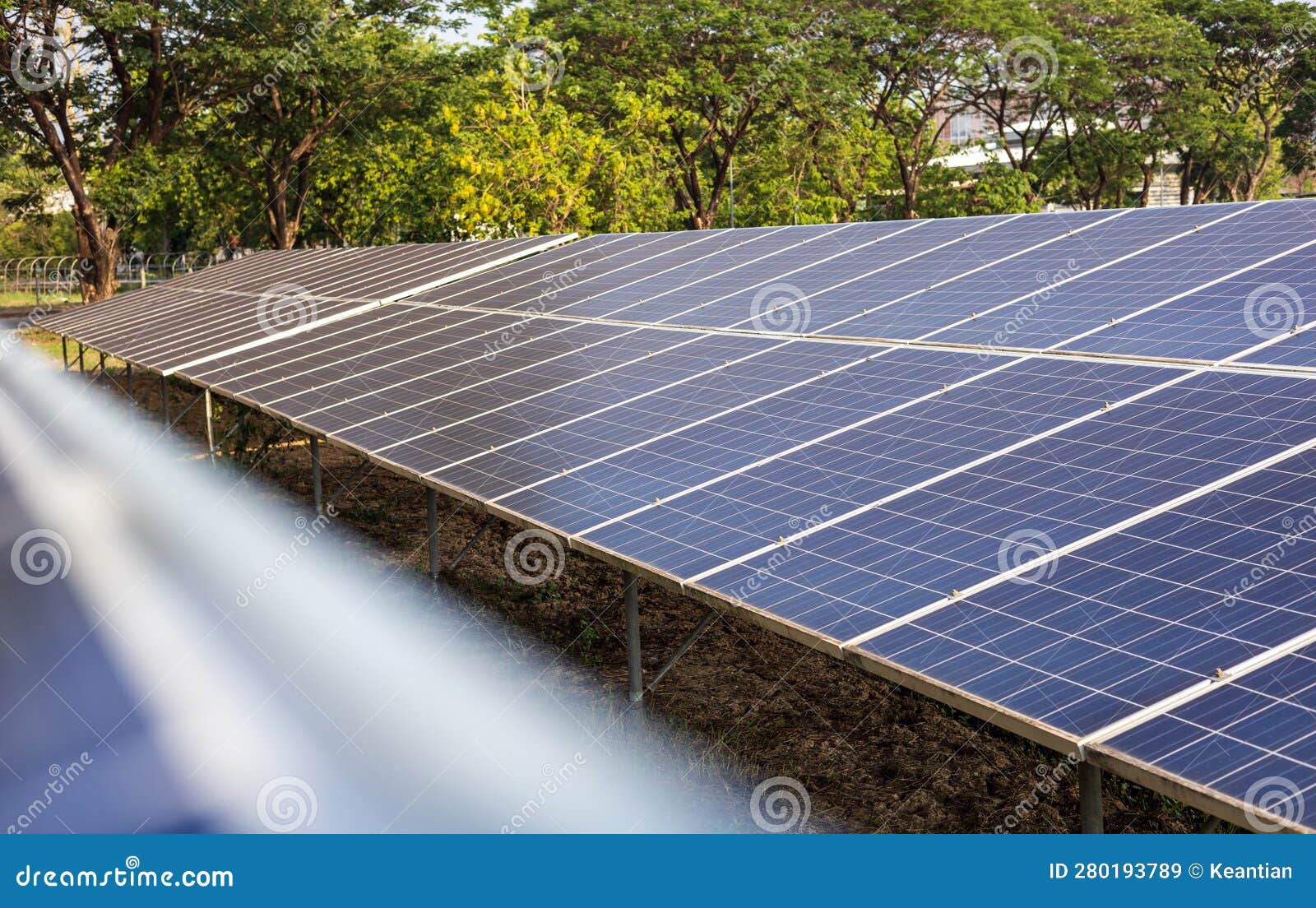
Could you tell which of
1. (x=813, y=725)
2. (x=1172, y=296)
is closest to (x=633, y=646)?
(x=813, y=725)

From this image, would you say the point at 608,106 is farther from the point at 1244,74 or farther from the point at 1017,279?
the point at 1017,279

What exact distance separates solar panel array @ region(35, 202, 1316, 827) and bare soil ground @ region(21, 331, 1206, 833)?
8.90 feet

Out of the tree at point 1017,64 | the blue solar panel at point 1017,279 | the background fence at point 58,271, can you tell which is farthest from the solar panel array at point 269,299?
the tree at point 1017,64

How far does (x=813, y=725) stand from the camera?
1187cm

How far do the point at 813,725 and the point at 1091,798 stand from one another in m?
5.44

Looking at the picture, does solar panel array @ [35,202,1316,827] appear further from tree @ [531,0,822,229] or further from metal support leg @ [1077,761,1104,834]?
tree @ [531,0,822,229]

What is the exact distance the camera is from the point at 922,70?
5784 centimetres

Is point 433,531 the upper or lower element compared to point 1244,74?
lower

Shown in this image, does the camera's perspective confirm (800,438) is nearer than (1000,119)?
Yes

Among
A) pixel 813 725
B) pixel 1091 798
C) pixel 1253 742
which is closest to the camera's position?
pixel 1253 742

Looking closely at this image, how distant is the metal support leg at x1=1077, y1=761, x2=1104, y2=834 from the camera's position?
6.46m

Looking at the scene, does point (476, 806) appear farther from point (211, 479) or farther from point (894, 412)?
point (211, 479)
